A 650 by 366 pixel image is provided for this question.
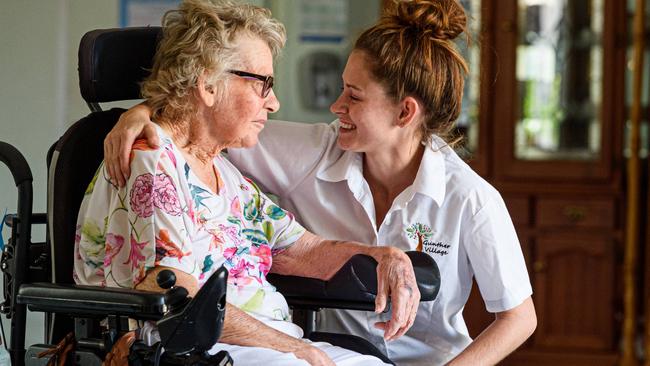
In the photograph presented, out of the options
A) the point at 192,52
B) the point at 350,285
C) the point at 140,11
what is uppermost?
the point at 140,11

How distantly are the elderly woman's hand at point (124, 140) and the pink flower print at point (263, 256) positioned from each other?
36cm

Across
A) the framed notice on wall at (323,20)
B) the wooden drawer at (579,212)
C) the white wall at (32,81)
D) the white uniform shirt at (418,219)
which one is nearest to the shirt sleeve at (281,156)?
the white uniform shirt at (418,219)

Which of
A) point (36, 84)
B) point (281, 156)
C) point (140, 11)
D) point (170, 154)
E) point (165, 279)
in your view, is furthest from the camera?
point (140, 11)

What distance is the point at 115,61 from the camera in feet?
6.13

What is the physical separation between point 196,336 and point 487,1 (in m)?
2.81

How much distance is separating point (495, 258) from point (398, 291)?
34cm

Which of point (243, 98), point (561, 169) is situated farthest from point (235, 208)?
point (561, 169)

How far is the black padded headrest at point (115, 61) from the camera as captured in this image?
184 centimetres

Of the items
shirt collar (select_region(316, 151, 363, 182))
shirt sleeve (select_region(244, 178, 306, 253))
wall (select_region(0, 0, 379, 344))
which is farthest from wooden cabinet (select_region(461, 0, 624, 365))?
shirt sleeve (select_region(244, 178, 306, 253))

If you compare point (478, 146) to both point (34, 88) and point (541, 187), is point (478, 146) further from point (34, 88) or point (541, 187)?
point (34, 88)

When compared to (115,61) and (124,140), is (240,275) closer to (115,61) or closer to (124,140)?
(124,140)

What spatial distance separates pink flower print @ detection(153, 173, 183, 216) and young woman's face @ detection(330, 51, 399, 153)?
0.55m

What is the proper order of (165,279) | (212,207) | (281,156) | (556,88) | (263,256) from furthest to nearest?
(556,88)
(281,156)
(263,256)
(212,207)
(165,279)

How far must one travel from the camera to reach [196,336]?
4.66 ft
